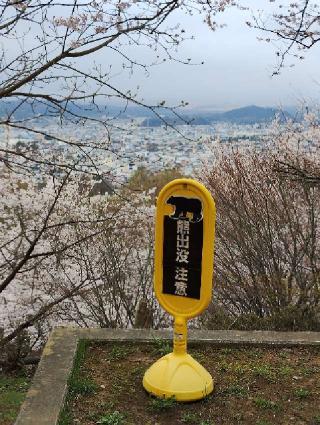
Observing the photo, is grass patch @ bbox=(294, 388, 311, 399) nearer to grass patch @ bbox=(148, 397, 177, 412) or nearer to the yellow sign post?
the yellow sign post

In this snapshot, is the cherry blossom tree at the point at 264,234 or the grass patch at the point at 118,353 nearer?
the grass patch at the point at 118,353

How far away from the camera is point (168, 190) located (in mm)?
3869

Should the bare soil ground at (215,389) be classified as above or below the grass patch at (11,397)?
above

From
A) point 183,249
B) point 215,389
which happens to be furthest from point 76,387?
point 183,249

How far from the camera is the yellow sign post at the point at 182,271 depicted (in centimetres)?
375

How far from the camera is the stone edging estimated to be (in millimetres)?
3521

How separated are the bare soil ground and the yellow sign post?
0.44ft

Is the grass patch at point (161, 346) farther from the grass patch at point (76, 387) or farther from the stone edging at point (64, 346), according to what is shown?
the grass patch at point (76, 387)

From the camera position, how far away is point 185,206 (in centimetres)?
383

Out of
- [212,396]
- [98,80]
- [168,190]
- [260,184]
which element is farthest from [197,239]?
[260,184]

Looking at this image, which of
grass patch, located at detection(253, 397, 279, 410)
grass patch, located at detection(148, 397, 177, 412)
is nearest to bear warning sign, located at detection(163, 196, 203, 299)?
grass patch, located at detection(148, 397, 177, 412)

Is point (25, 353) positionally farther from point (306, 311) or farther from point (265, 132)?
point (265, 132)

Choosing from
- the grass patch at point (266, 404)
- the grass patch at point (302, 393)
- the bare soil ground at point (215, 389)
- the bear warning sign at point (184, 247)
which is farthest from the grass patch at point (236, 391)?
the bear warning sign at point (184, 247)

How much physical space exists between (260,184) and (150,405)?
776 centimetres
